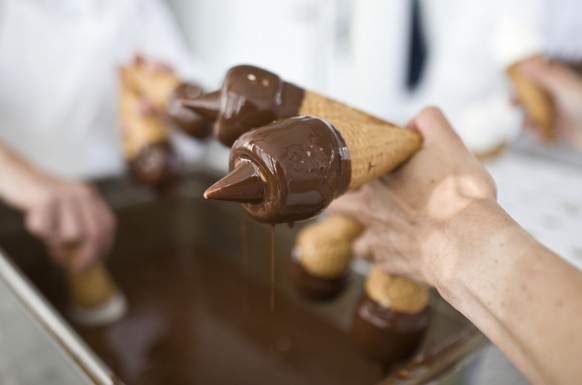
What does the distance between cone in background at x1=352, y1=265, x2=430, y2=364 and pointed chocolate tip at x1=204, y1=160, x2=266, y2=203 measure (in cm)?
24

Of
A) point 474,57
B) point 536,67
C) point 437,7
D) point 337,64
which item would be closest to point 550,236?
point 536,67

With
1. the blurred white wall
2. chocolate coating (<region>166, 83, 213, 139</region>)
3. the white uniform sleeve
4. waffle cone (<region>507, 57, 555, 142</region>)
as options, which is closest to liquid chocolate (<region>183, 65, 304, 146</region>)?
chocolate coating (<region>166, 83, 213, 139</region>)

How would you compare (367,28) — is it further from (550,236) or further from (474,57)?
(550,236)

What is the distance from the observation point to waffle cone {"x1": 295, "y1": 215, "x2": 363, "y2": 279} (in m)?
0.61

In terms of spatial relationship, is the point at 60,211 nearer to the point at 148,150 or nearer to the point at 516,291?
the point at 148,150

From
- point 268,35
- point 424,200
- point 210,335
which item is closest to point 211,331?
point 210,335

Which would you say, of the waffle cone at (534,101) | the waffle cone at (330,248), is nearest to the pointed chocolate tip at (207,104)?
the waffle cone at (330,248)

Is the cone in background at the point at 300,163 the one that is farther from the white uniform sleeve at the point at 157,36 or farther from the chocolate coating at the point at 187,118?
the white uniform sleeve at the point at 157,36

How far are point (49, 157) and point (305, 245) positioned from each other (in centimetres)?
89

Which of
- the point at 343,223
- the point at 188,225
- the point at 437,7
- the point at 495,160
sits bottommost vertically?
the point at 188,225

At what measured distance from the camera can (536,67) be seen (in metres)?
1.08

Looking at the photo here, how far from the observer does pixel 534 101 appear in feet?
3.45

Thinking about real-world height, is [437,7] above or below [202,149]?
above

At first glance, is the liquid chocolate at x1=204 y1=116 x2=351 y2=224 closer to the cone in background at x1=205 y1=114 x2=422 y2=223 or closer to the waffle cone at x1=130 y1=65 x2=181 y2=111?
the cone in background at x1=205 y1=114 x2=422 y2=223
